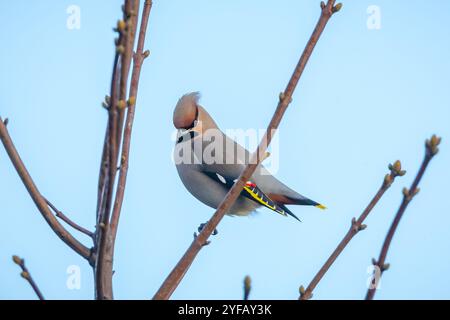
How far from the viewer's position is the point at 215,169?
12.1 ft

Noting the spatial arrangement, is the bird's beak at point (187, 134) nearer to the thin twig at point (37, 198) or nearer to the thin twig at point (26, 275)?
the thin twig at point (37, 198)

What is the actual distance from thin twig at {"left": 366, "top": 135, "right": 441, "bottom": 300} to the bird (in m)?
1.99

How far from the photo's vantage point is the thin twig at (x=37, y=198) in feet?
6.09

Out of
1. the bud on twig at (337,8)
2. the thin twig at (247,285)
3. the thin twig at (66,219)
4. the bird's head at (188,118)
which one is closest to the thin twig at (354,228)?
the thin twig at (247,285)

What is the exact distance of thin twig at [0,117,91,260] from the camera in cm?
186

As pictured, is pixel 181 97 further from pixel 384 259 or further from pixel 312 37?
pixel 384 259

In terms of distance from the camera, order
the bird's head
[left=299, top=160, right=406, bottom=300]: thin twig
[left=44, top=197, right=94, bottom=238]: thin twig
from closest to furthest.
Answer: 1. [left=299, top=160, right=406, bottom=300]: thin twig
2. [left=44, top=197, right=94, bottom=238]: thin twig
3. the bird's head

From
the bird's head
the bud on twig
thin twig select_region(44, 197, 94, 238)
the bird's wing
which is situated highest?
the bud on twig

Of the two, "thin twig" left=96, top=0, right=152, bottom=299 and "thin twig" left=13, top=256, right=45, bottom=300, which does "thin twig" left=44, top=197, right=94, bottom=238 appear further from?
"thin twig" left=13, top=256, right=45, bottom=300

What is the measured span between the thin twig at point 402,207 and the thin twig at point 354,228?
149 mm

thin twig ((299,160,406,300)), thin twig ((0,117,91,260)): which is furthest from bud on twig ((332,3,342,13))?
thin twig ((0,117,91,260))
